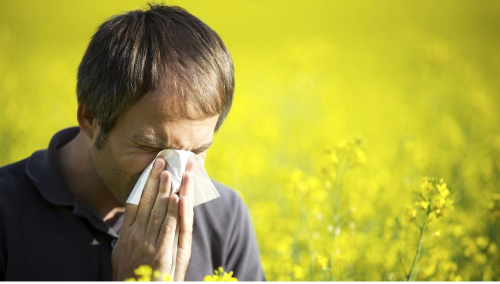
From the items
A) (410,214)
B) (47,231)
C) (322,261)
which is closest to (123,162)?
(47,231)

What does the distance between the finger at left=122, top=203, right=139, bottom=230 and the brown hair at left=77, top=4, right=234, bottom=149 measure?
0.26 m

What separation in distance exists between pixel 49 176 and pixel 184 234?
22.5 inches

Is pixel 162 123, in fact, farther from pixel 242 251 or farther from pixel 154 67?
pixel 242 251

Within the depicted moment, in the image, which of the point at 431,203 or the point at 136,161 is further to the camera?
the point at 431,203

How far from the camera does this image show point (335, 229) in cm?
223

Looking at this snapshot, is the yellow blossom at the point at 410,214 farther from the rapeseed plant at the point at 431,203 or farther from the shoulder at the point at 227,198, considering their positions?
the shoulder at the point at 227,198

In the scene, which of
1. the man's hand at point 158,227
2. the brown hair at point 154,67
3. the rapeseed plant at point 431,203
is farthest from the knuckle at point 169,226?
the rapeseed plant at point 431,203

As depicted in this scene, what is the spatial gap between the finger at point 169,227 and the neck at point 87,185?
0.42m

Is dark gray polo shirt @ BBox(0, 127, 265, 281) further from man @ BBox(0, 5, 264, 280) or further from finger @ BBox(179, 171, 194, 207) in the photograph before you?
→ finger @ BBox(179, 171, 194, 207)

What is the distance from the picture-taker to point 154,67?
67.7 inches

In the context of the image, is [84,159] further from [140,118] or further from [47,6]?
[47,6]

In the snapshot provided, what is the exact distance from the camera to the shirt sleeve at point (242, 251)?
216 centimetres

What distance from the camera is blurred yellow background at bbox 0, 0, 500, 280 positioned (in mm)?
2709

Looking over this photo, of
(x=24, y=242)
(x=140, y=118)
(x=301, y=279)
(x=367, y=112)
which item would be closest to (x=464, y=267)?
(x=301, y=279)
